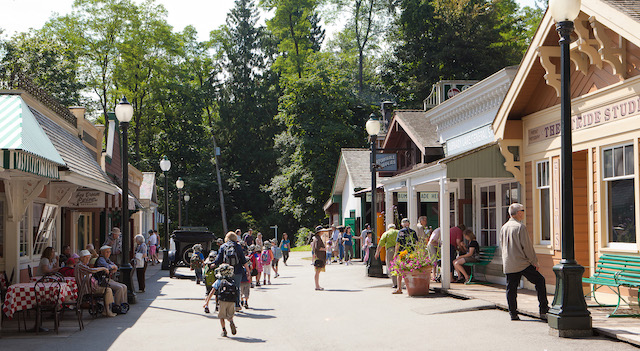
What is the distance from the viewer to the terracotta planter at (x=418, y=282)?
1591 centimetres

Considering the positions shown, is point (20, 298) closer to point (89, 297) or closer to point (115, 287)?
point (89, 297)

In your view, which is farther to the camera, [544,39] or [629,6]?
[544,39]

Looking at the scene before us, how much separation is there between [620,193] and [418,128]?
567 inches

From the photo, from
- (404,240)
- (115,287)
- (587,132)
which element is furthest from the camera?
(404,240)

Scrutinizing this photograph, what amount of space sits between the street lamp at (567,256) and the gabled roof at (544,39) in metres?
1.76

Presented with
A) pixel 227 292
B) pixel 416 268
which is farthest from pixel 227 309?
pixel 416 268

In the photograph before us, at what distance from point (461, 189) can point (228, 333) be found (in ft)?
34.8

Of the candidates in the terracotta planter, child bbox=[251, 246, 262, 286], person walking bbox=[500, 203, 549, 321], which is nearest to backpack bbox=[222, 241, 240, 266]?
the terracotta planter

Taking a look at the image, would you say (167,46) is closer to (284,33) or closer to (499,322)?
(284,33)

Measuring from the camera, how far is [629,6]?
11625 mm

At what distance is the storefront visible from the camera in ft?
39.0

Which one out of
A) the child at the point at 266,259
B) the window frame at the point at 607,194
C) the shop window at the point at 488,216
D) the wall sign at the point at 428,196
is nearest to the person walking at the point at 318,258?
the child at the point at 266,259

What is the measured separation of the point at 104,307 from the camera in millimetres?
13891

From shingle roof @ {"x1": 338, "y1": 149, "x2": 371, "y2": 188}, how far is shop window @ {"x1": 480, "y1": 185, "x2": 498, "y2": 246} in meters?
18.9
